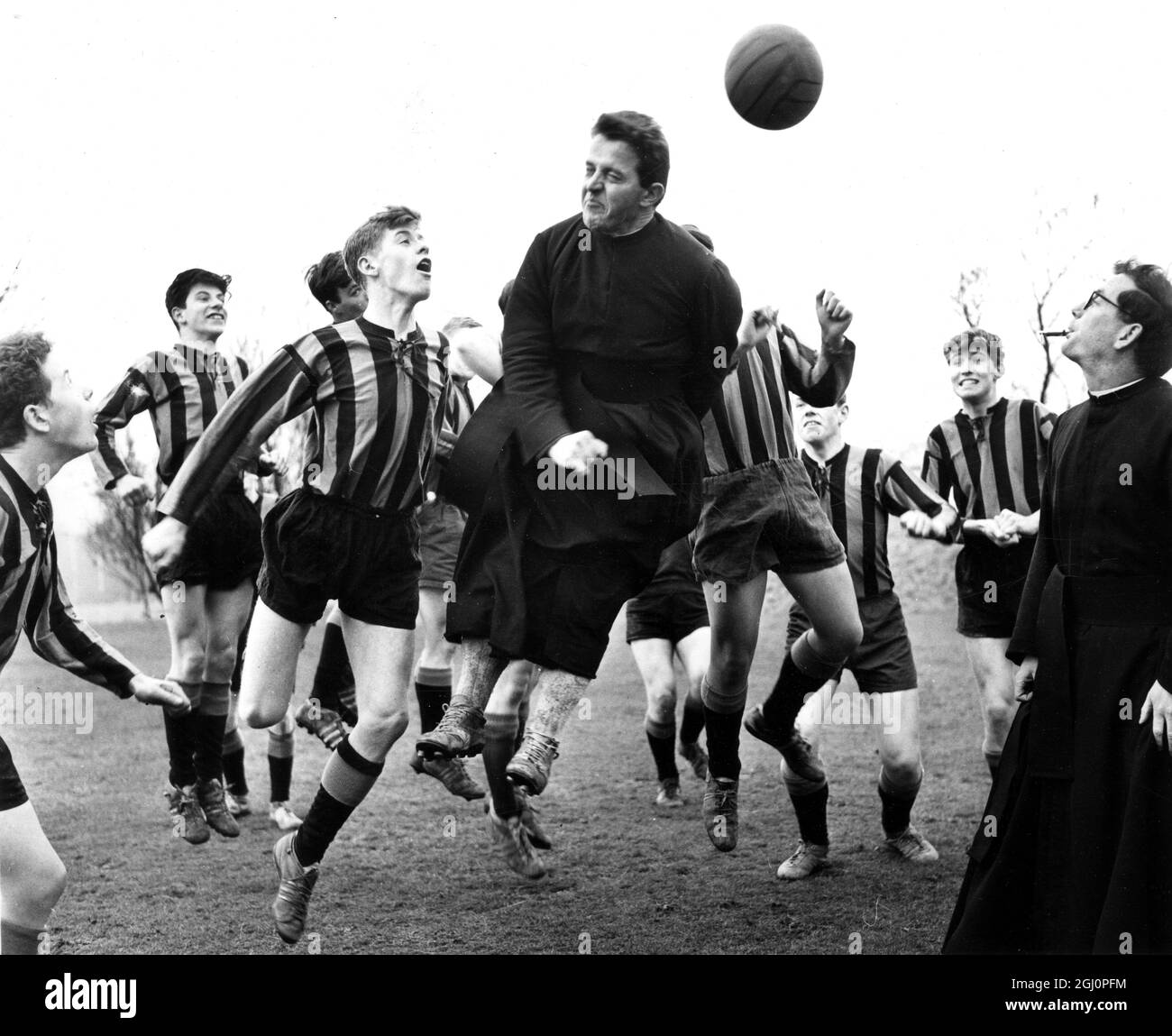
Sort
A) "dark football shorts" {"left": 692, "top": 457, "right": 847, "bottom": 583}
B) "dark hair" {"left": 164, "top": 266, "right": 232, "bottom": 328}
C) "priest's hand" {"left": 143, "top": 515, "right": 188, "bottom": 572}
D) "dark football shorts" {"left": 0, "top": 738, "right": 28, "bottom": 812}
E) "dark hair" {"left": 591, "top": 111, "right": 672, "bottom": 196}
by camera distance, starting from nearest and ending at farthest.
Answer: "dark football shorts" {"left": 0, "top": 738, "right": 28, "bottom": 812}
"priest's hand" {"left": 143, "top": 515, "right": 188, "bottom": 572}
"dark hair" {"left": 591, "top": 111, "right": 672, "bottom": 196}
"dark football shorts" {"left": 692, "top": 457, "right": 847, "bottom": 583}
"dark hair" {"left": 164, "top": 266, "right": 232, "bottom": 328}

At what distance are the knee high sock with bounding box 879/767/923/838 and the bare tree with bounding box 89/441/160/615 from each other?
532cm

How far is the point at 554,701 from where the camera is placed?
11.1 ft

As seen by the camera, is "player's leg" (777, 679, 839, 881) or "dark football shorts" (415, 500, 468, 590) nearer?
"player's leg" (777, 679, 839, 881)

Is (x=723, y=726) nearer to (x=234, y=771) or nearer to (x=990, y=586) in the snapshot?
(x=990, y=586)

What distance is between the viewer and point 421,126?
4562 mm

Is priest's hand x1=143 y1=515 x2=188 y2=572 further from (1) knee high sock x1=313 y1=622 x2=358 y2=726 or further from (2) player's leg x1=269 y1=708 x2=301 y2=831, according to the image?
(2) player's leg x1=269 y1=708 x2=301 y2=831

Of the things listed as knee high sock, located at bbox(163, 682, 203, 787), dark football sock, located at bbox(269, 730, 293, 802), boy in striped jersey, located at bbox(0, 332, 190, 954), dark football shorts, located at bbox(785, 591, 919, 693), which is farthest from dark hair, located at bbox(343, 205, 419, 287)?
dark football sock, located at bbox(269, 730, 293, 802)

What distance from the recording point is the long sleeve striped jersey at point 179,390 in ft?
15.5

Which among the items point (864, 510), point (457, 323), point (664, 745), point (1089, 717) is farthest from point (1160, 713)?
point (664, 745)

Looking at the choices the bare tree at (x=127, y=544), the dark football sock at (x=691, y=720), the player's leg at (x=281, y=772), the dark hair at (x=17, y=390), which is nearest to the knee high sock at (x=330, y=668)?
the player's leg at (x=281, y=772)

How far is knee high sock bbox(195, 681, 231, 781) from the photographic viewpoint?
4.85 metres

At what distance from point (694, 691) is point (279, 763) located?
1805 mm

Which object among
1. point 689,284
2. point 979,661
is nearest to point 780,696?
point 979,661

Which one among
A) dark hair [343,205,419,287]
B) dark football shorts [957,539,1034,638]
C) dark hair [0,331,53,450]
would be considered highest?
dark hair [343,205,419,287]
